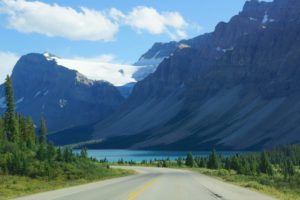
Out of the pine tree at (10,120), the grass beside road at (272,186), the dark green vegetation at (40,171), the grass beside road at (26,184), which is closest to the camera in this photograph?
the grass beside road at (272,186)

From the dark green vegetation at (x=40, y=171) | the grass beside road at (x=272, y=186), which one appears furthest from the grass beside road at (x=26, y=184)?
the grass beside road at (x=272, y=186)

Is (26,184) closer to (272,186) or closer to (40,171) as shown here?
(40,171)

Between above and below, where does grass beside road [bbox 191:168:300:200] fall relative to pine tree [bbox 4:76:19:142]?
below

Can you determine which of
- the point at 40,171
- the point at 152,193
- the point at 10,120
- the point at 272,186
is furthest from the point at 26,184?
the point at 10,120

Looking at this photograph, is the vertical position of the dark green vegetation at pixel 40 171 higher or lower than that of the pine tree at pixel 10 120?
lower

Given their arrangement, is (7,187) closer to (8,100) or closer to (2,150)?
(2,150)

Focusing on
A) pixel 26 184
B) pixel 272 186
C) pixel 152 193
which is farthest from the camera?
pixel 272 186

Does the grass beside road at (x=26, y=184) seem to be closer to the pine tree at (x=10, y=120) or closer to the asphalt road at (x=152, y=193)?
the asphalt road at (x=152, y=193)

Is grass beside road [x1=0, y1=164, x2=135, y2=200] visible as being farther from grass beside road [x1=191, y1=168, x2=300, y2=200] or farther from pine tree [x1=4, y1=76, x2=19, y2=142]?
pine tree [x1=4, y1=76, x2=19, y2=142]

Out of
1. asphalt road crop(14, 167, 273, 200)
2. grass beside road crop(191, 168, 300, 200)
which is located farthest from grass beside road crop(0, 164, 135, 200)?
grass beside road crop(191, 168, 300, 200)

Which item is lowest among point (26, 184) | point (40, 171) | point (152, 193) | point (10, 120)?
point (152, 193)

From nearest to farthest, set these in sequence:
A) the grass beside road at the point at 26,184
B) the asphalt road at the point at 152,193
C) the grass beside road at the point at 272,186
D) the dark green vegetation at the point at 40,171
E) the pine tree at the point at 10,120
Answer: the asphalt road at the point at 152,193 < the grass beside road at the point at 272,186 < the grass beside road at the point at 26,184 < the dark green vegetation at the point at 40,171 < the pine tree at the point at 10,120

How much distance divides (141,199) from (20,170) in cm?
2631

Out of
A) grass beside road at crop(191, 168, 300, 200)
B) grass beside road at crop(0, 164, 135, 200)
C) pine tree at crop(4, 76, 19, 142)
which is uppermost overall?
pine tree at crop(4, 76, 19, 142)
